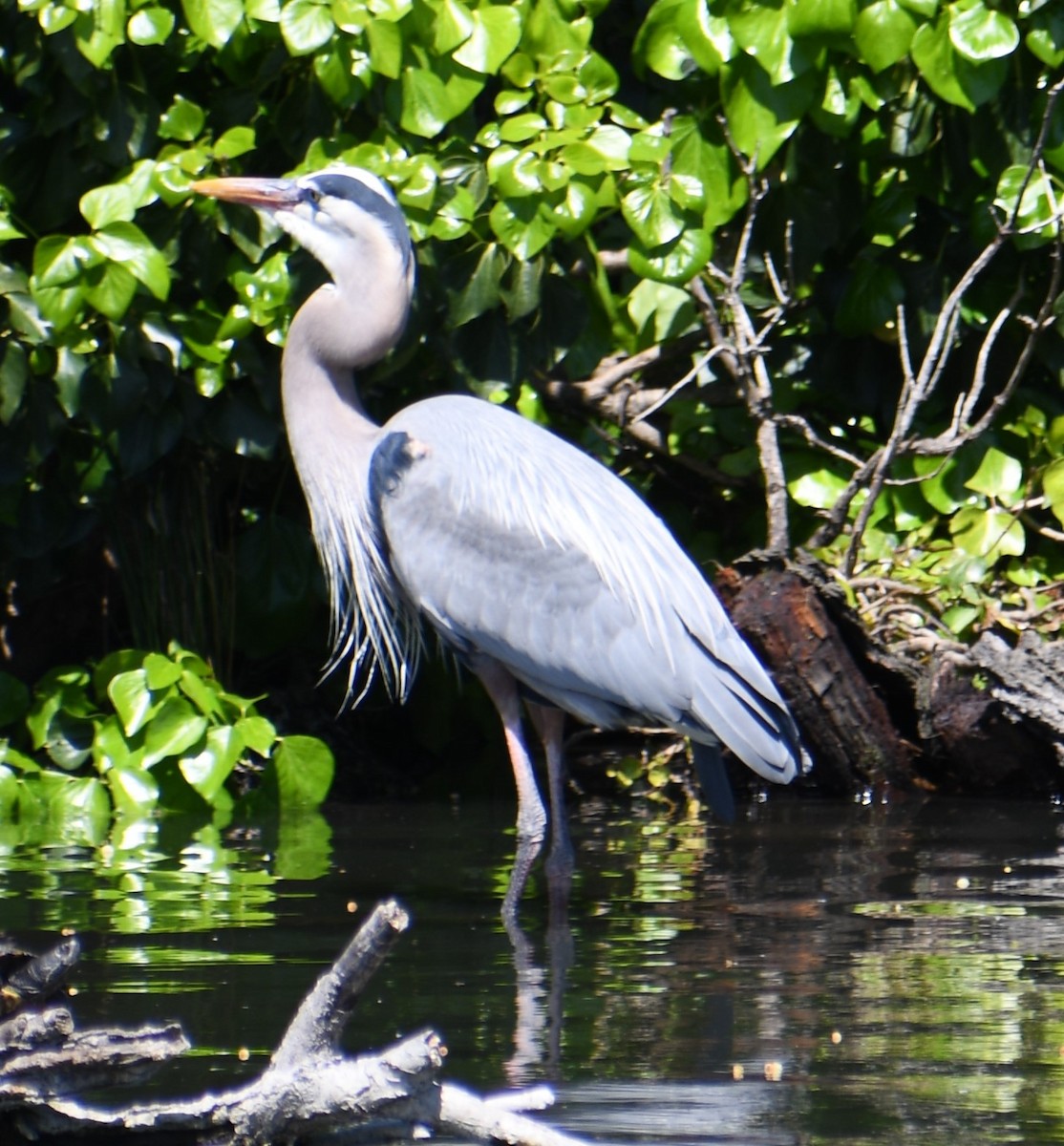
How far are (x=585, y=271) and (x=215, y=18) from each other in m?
1.74

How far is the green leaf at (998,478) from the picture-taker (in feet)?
24.0

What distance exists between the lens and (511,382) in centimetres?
698

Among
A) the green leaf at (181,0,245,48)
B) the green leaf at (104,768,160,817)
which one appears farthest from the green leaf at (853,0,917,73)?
the green leaf at (104,768,160,817)

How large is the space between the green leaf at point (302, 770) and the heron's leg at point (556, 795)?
4.20 feet

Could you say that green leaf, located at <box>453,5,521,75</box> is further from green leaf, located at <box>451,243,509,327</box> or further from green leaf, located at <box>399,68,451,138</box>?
green leaf, located at <box>451,243,509,327</box>

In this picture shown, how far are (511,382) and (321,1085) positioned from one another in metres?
4.56

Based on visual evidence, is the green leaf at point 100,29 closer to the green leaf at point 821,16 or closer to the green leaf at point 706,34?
the green leaf at point 706,34

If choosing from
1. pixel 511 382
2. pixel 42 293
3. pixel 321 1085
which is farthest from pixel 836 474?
pixel 321 1085

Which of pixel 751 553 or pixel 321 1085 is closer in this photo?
pixel 321 1085

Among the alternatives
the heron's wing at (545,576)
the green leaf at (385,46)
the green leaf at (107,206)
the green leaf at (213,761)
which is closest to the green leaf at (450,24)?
the green leaf at (385,46)

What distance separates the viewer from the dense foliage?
20.8 feet

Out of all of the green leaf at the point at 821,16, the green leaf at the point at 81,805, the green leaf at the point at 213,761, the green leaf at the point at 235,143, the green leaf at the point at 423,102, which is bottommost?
the green leaf at the point at 81,805

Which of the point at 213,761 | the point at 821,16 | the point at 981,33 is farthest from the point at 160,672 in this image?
the point at 981,33

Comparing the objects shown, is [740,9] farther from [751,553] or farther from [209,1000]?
[209,1000]
